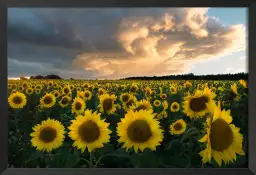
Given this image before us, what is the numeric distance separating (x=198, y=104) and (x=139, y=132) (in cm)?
49

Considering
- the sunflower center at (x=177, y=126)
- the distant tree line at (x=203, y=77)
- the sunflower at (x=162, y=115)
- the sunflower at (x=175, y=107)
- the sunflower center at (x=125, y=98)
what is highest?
the distant tree line at (x=203, y=77)

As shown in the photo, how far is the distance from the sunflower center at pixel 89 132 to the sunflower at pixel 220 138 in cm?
45

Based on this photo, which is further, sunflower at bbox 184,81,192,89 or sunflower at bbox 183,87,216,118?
sunflower at bbox 184,81,192,89

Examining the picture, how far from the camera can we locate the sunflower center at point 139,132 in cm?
130

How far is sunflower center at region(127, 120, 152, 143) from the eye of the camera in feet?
4.25

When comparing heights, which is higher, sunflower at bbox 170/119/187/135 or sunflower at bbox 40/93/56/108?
sunflower at bbox 40/93/56/108

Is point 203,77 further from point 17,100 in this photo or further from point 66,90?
point 17,100

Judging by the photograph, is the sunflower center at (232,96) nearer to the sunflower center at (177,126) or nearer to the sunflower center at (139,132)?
the sunflower center at (177,126)

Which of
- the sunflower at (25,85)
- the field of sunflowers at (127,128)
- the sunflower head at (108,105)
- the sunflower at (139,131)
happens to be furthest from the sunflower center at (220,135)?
the sunflower at (25,85)

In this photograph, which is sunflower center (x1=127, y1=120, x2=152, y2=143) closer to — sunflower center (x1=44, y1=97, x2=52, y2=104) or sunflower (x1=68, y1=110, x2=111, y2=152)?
sunflower (x1=68, y1=110, x2=111, y2=152)

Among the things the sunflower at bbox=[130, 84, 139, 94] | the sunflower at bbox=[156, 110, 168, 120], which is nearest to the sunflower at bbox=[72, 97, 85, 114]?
the sunflower at bbox=[156, 110, 168, 120]
